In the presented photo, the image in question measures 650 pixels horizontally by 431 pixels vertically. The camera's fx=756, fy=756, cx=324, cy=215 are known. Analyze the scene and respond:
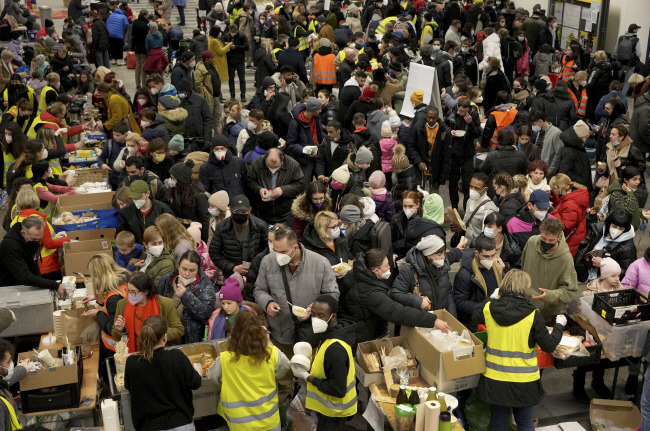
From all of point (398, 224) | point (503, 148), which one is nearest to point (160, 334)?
point (398, 224)

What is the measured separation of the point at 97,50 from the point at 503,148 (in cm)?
1245

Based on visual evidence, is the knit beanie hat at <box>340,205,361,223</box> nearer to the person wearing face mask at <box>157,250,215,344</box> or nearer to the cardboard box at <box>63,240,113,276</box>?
the person wearing face mask at <box>157,250,215,344</box>

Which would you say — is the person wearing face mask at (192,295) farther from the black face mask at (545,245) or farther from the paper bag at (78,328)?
the black face mask at (545,245)

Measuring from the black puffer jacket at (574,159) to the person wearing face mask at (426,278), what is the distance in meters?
4.03

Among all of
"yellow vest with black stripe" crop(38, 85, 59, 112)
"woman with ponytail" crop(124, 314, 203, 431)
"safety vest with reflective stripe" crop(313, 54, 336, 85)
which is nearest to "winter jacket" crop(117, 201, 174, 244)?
"woman with ponytail" crop(124, 314, 203, 431)

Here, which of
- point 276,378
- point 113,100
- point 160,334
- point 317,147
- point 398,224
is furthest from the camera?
point 113,100

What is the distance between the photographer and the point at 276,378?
5551 millimetres

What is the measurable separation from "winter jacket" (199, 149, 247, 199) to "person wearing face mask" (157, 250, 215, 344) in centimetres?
222

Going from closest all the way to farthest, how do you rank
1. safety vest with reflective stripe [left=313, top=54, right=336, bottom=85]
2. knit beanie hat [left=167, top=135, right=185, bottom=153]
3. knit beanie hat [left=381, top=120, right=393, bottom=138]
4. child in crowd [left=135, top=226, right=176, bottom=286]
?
child in crowd [left=135, top=226, right=176, bottom=286] < knit beanie hat [left=167, top=135, right=185, bottom=153] < knit beanie hat [left=381, top=120, right=393, bottom=138] < safety vest with reflective stripe [left=313, top=54, right=336, bottom=85]

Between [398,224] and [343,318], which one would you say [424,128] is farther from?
[343,318]

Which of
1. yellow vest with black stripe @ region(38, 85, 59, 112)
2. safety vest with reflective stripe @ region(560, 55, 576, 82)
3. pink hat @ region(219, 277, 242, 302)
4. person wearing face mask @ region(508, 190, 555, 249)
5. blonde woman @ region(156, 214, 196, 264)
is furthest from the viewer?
safety vest with reflective stripe @ region(560, 55, 576, 82)

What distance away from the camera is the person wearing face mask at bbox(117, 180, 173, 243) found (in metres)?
7.70

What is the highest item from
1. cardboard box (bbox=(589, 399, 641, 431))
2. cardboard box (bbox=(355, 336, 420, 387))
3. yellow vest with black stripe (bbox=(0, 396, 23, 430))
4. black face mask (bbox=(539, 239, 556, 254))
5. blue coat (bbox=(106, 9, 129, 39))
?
blue coat (bbox=(106, 9, 129, 39))

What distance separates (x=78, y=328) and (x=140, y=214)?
5.03ft
